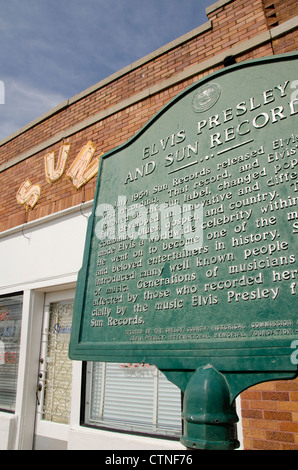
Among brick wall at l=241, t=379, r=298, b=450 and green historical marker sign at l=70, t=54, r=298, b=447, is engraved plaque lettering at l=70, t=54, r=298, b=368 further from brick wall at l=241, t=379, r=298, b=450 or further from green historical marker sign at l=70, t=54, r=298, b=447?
brick wall at l=241, t=379, r=298, b=450

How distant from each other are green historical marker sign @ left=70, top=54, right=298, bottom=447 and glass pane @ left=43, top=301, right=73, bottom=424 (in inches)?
115

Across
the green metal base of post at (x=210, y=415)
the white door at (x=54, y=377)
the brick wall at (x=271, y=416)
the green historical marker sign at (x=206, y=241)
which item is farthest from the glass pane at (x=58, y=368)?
the green metal base of post at (x=210, y=415)

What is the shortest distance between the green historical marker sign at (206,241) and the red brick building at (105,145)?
166 centimetres

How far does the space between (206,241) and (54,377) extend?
4.02 m

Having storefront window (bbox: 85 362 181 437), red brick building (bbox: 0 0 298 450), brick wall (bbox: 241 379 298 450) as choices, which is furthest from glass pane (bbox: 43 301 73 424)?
brick wall (bbox: 241 379 298 450)

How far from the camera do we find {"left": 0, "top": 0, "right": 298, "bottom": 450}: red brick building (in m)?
3.04

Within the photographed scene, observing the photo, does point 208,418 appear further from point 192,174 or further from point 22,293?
point 22,293

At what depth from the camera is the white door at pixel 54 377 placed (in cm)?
471

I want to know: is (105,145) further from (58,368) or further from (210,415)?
(210,415)

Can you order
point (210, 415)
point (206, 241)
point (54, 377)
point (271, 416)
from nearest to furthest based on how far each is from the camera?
A: point (210, 415)
point (206, 241)
point (271, 416)
point (54, 377)

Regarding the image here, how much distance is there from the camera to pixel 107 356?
6.81 feet

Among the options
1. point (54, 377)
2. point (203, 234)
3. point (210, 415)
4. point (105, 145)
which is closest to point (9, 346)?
point (54, 377)

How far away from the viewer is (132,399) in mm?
4168

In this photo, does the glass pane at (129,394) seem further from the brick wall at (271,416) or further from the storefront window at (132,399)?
the brick wall at (271,416)
